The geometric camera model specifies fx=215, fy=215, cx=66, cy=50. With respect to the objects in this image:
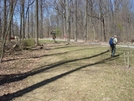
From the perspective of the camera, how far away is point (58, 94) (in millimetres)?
7883

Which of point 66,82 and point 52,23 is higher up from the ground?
point 52,23

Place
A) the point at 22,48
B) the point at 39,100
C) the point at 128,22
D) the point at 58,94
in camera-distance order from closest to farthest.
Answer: the point at 39,100, the point at 58,94, the point at 22,48, the point at 128,22

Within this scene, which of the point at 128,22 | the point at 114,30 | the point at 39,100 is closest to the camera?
the point at 39,100

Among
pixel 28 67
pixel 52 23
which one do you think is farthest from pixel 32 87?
pixel 52 23

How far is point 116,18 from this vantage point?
196ft

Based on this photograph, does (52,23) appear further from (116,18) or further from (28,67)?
(28,67)

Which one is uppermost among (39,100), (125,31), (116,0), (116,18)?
(116,0)

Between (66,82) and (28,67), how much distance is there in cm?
504

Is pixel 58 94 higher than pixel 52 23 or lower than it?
lower

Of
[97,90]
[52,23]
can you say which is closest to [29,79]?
[97,90]

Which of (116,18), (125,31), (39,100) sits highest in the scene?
(116,18)

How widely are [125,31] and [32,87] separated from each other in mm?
53996

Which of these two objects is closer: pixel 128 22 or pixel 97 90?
pixel 97 90

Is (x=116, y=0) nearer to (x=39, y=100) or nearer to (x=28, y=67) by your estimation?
(x=28, y=67)
